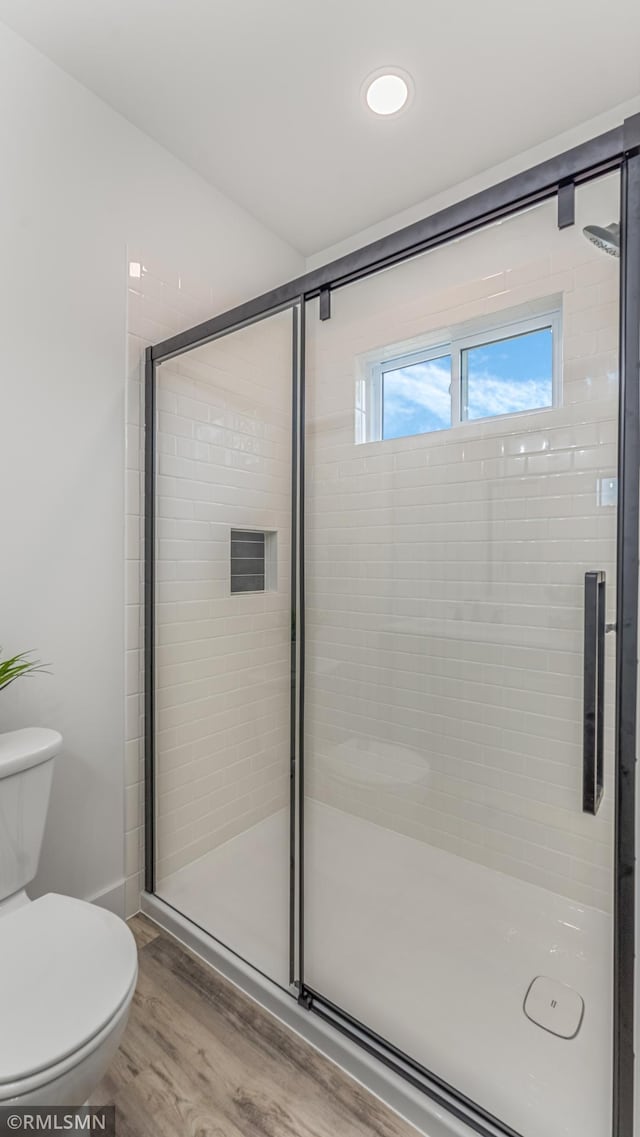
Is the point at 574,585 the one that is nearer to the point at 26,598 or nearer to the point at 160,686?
the point at 160,686

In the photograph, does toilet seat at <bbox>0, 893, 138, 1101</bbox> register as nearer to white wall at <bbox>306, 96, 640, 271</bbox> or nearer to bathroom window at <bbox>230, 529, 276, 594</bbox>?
bathroom window at <bbox>230, 529, 276, 594</bbox>

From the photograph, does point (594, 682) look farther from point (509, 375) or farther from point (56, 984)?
point (56, 984)

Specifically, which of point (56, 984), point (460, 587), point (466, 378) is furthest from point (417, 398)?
point (56, 984)

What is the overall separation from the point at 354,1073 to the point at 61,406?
6.13 ft

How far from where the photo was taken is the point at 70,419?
1.59 metres

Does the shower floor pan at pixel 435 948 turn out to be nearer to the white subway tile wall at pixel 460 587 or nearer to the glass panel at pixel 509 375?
the white subway tile wall at pixel 460 587

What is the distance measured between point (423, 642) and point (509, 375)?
839mm

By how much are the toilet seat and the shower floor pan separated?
0.60 meters

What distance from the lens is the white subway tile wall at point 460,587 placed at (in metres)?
1.35

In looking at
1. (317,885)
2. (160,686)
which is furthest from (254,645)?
(317,885)

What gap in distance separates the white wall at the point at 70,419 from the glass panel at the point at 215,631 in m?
0.15

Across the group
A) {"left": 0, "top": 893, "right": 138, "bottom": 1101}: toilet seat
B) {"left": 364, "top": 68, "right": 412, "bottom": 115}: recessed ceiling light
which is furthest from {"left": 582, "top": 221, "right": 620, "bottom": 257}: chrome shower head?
{"left": 0, "top": 893, "right": 138, "bottom": 1101}: toilet seat

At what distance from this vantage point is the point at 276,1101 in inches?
45.6

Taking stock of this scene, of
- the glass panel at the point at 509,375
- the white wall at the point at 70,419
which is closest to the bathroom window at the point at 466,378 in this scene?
the glass panel at the point at 509,375
